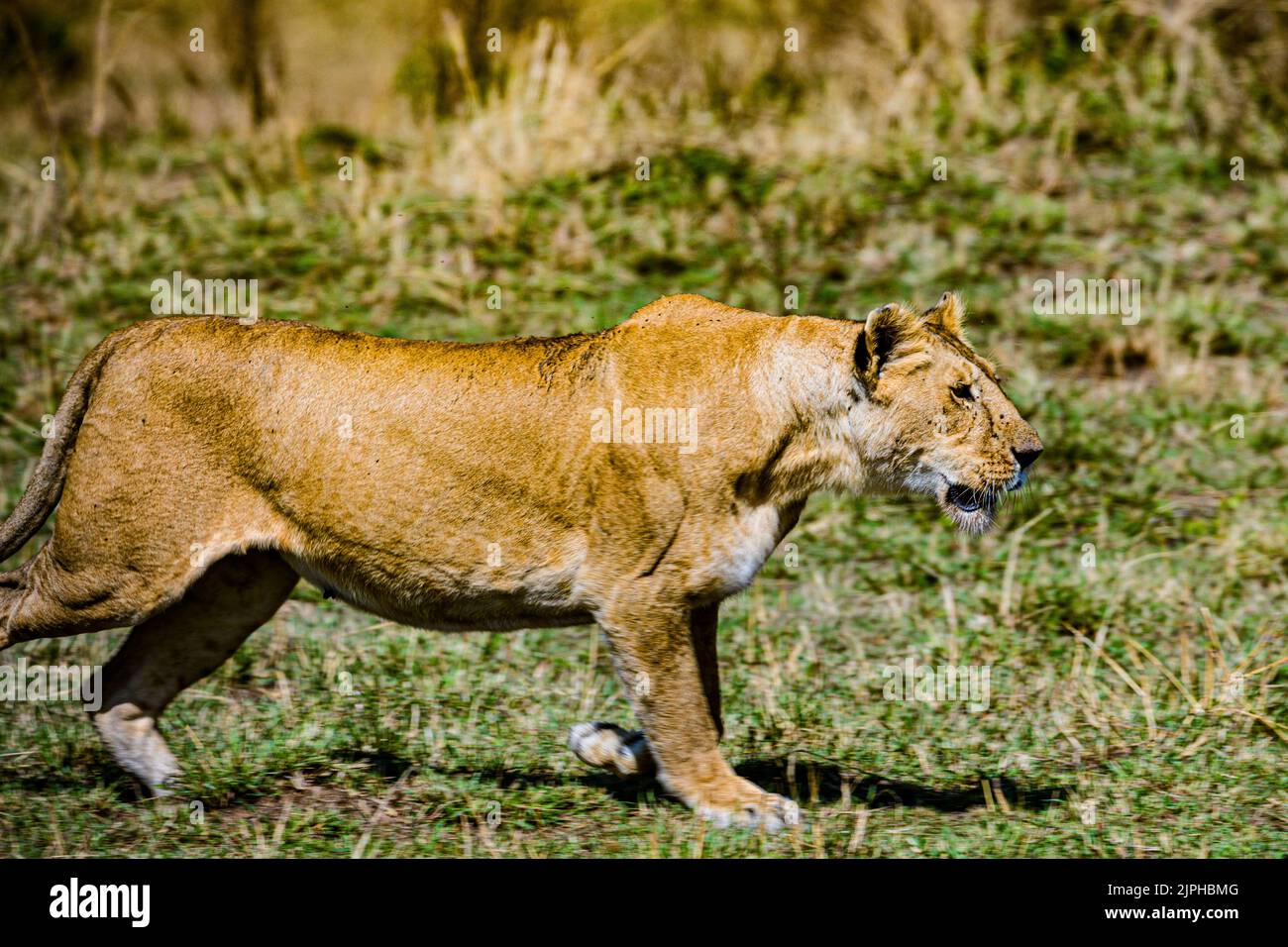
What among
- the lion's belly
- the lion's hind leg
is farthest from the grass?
the lion's belly

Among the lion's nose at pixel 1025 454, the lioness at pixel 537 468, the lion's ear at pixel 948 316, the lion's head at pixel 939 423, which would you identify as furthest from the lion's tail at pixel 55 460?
the lion's nose at pixel 1025 454

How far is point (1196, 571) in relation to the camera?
26.4ft

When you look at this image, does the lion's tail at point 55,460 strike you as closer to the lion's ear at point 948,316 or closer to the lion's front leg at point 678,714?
the lion's front leg at point 678,714

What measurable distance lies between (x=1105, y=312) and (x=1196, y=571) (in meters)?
2.68

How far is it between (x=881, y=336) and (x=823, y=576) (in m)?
2.91

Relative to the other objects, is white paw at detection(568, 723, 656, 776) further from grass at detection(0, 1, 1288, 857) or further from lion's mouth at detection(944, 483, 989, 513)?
lion's mouth at detection(944, 483, 989, 513)

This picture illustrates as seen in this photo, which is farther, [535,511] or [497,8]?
[497,8]

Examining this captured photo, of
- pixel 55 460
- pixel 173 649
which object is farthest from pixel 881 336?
pixel 55 460

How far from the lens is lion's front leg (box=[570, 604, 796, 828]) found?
5.48 meters

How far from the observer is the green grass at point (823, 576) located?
5754mm

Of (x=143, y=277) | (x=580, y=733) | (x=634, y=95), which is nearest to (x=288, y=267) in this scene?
(x=143, y=277)

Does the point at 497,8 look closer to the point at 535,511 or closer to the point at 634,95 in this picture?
the point at 634,95

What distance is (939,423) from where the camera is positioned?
18.4 ft
